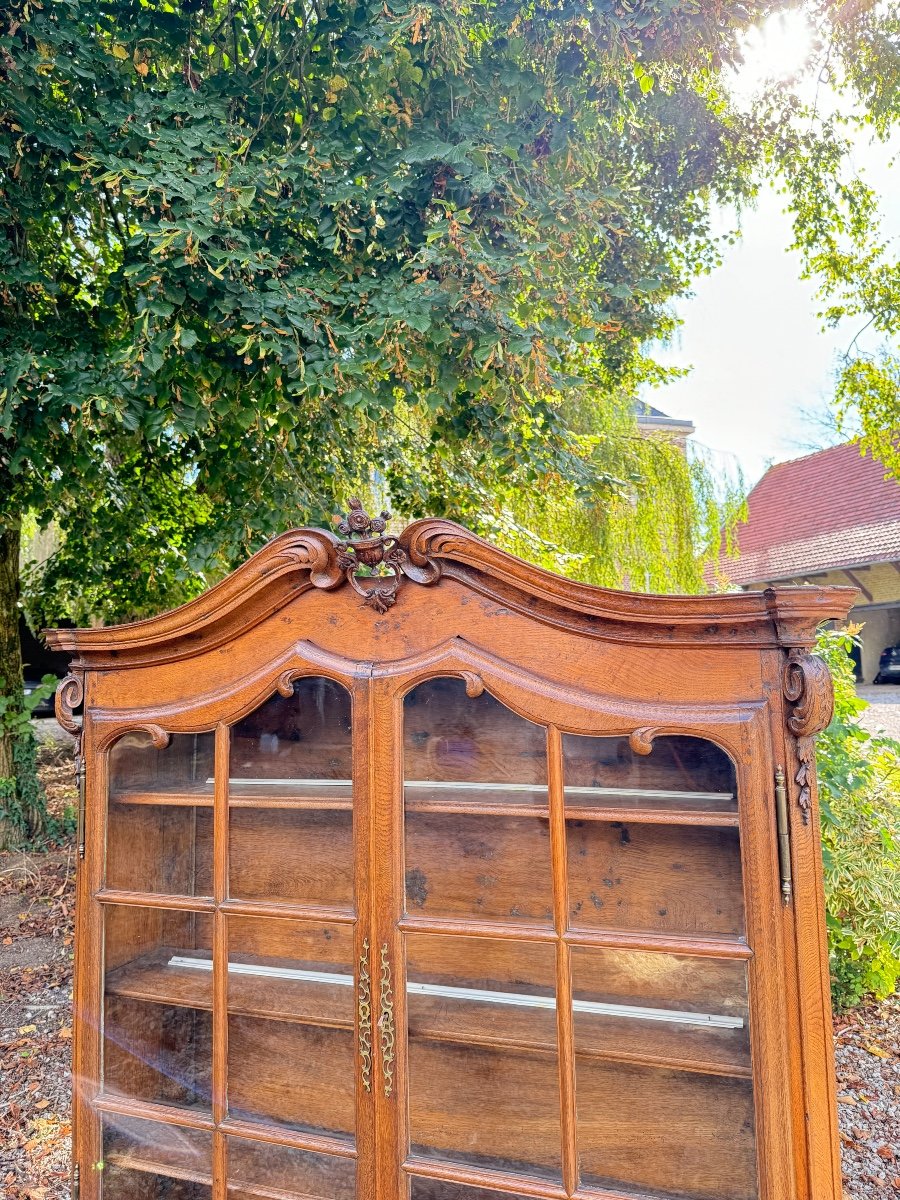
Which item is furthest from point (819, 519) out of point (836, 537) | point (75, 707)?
point (75, 707)

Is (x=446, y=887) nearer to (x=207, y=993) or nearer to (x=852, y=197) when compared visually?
(x=207, y=993)

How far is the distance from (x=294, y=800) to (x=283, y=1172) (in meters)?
0.76

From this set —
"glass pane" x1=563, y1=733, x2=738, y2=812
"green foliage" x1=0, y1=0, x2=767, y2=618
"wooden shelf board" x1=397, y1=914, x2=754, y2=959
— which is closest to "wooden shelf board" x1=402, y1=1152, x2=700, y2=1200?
"wooden shelf board" x1=397, y1=914, x2=754, y2=959

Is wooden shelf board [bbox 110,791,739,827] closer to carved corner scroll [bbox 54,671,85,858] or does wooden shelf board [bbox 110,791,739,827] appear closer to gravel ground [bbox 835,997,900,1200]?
carved corner scroll [bbox 54,671,85,858]

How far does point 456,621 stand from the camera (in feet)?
4.67

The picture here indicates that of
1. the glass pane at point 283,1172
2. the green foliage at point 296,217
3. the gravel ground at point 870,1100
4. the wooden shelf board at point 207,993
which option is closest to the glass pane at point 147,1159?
the glass pane at point 283,1172

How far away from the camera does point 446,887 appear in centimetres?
150

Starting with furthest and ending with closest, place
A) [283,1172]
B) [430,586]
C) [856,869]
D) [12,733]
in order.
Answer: [12,733] < [856,869] < [283,1172] < [430,586]

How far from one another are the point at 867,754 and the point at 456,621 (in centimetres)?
279

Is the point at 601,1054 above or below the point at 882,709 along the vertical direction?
below

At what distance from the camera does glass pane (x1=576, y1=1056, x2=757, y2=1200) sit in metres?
1.29

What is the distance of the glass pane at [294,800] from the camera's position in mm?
1558

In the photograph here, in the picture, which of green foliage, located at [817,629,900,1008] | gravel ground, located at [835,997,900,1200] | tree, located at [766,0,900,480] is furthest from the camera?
tree, located at [766,0,900,480]

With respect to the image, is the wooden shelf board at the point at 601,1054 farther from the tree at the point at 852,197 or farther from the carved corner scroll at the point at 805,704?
the tree at the point at 852,197
